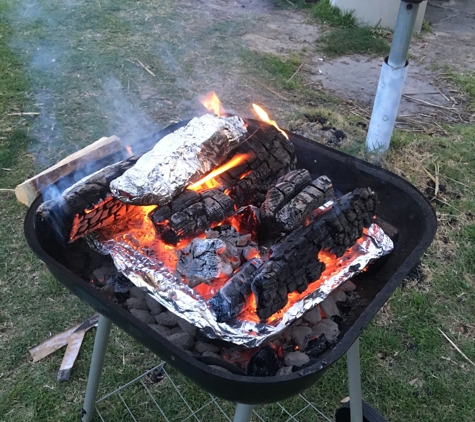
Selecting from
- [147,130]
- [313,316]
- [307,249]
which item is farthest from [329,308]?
[147,130]

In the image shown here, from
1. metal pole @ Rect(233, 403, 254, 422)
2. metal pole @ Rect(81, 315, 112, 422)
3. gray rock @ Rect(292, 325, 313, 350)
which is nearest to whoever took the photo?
metal pole @ Rect(233, 403, 254, 422)

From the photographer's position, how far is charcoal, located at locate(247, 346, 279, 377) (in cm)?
133

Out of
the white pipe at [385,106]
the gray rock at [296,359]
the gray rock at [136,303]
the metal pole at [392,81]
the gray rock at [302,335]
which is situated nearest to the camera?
the gray rock at [296,359]

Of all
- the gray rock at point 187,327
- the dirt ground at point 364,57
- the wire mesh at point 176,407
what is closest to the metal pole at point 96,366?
the wire mesh at point 176,407

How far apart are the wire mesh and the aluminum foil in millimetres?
957

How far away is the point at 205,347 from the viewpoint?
4.83ft

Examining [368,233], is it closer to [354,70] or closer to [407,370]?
[407,370]

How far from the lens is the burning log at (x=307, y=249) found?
1.35 meters

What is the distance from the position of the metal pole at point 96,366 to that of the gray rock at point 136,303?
0.10 m

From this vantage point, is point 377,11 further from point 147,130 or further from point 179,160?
point 179,160

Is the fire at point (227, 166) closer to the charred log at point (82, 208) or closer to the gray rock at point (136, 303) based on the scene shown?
the charred log at point (82, 208)

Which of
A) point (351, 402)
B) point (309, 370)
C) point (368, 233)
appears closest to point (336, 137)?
point (368, 233)

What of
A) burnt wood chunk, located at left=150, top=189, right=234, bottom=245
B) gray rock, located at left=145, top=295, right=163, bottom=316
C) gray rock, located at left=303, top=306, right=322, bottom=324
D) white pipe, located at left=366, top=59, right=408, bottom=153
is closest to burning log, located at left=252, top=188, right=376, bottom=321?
gray rock, located at left=303, top=306, right=322, bottom=324

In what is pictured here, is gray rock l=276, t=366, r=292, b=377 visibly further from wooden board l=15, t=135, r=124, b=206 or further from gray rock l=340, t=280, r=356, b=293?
wooden board l=15, t=135, r=124, b=206
